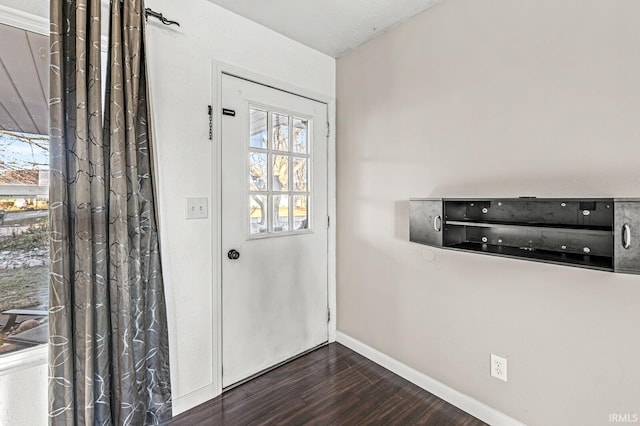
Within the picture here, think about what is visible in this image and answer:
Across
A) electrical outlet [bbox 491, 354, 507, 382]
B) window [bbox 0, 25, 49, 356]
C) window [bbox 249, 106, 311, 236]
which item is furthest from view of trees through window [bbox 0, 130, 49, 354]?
electrical outlet [bbox 491, 354, 507, 382]

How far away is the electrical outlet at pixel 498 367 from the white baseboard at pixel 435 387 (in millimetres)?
201

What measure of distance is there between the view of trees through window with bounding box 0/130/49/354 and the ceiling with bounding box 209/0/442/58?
1366mm

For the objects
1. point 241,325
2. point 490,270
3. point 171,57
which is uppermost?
point 171,57

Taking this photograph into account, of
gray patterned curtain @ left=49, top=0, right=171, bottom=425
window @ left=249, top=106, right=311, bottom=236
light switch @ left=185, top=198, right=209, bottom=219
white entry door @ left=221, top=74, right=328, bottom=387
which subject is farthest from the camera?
window @ left=249, top=106, right=311, bottom=236

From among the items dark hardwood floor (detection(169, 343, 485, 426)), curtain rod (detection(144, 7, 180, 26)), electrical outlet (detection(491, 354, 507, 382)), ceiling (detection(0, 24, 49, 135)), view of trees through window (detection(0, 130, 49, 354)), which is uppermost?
curtain rod (detection(144, 7, 180, 26))

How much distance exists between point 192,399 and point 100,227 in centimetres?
121

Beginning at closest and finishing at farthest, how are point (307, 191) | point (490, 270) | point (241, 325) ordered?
point (490, 270), point (241, 325), point (307, 191)

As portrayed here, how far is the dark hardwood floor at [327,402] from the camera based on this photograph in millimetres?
1823

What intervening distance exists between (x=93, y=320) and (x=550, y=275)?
222cm

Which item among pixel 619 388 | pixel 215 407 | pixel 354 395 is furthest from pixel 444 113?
pixel 215 407

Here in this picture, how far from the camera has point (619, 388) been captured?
136 cm

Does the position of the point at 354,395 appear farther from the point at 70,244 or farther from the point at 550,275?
the point at 70,244

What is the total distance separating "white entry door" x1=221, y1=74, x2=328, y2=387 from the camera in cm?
210

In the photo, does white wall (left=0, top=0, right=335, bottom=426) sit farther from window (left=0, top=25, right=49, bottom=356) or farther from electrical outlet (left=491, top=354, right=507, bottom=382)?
electrical outlet (left=491, top=354, right=507, bottom=382)
